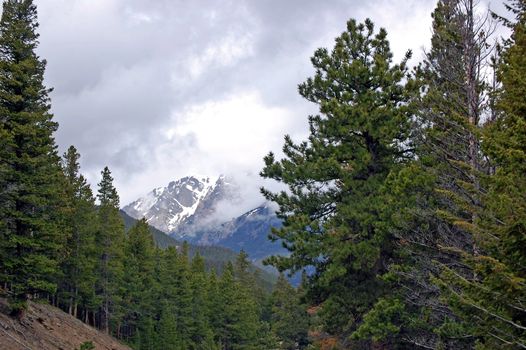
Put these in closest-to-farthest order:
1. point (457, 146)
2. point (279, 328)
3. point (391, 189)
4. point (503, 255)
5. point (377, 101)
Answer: point (503, 255), point (457, 146), point (391, 189), point (377, 101), point (279, 328)

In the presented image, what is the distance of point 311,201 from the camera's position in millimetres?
17656

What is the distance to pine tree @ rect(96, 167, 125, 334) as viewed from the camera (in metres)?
49.8

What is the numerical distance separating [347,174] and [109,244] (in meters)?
38.9

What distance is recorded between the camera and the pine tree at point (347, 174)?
1627 centimetres

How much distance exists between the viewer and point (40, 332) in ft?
91.0

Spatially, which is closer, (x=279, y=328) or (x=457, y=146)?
(x=457, y=146)

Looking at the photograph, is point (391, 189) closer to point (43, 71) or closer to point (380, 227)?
point (380, 227)

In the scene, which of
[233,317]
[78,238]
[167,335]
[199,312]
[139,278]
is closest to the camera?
[78,238]

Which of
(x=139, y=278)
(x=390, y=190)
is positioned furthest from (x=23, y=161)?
(x=139, y=278)

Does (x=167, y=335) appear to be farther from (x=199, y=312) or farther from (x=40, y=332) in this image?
(x=40, y=332)

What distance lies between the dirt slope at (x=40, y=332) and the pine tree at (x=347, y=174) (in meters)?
13.3

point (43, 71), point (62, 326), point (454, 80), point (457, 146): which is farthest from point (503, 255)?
point (62, 326)

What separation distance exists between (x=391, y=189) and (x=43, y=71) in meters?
20.2

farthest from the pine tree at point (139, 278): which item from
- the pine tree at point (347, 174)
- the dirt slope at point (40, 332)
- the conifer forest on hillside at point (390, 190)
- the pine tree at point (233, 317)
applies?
the pine tree at point (347, 174)
